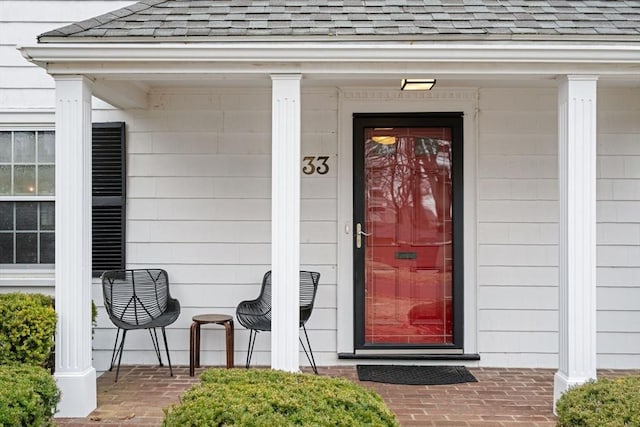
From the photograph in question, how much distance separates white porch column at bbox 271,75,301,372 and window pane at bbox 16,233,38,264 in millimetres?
2880

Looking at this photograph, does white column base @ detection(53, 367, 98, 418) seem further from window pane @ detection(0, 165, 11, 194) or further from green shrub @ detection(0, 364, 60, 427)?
window pane @ detection(0, 165, 11, 194)

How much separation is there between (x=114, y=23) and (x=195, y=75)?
749 millimetres

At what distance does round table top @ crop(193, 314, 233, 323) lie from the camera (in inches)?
205

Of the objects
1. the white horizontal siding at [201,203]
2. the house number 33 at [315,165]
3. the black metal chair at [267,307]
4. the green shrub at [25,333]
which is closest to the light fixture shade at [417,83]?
the house number 33 at [315,165]

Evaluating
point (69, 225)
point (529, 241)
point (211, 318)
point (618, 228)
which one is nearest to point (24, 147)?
point (69, 225)

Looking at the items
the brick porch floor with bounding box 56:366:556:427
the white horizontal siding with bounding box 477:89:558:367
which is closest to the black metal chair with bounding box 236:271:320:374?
the brick porch floor with bounding box 56:366:556:427

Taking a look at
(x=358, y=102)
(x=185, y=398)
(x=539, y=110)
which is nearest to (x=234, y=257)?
(x=358, y=102)

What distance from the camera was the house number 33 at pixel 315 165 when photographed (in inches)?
218

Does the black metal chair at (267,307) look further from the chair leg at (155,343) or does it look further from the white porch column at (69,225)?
the white porch column at (69,225)

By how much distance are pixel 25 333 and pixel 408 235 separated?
3.38 meters

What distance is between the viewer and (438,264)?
5.59 meters

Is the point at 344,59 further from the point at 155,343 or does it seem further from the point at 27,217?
the point at 27,217

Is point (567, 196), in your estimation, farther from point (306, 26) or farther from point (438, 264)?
point (306, 26)

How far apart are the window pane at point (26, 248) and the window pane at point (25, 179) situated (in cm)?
43
